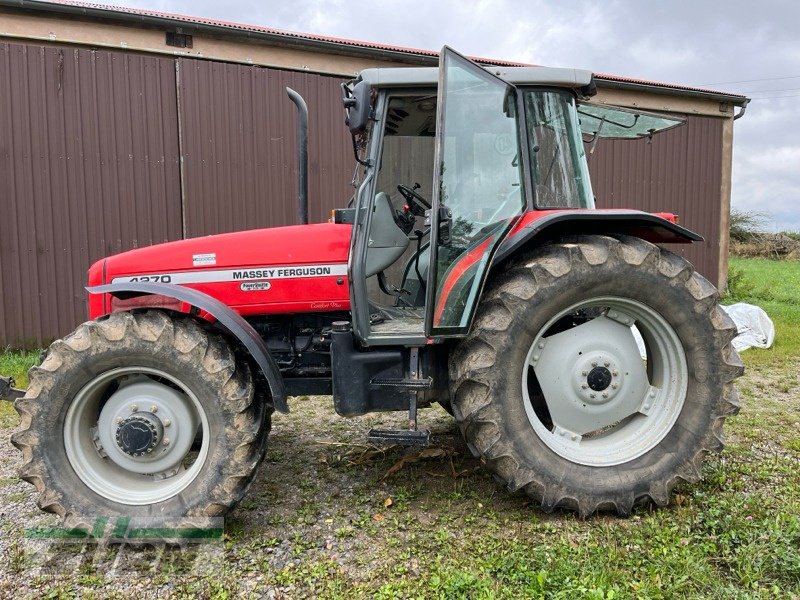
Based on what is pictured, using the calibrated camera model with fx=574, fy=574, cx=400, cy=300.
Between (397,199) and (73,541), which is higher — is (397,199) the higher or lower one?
the higher one

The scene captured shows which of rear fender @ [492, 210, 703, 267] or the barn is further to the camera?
the barn

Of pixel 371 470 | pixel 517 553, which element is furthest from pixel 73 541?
pixel 517 553

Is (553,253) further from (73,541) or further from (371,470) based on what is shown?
(73,541)

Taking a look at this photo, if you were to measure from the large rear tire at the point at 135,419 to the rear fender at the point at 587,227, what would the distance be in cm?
146

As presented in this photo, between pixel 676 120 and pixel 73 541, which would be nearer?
pixel 73 541

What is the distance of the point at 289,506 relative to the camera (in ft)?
10.0

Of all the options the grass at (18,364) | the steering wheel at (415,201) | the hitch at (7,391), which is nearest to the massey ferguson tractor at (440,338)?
the steering wheel at (415,201)

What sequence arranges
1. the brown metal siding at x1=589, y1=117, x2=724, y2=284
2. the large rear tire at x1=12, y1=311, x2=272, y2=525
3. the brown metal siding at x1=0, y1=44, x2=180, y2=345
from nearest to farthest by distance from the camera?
the large rear tire at x1=12, y1=311, x2=272, y2=525, the brown metal siding at x1=0, y1=44, x2=180, y2=345, the brown metal siding at x1=589, y1=117, x2=724, y2=284

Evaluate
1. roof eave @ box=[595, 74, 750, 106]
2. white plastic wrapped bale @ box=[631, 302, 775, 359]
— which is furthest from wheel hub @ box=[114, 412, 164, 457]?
roof eave @ box=[595, 74, 750, 106]

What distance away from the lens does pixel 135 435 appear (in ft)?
8.82

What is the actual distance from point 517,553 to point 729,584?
83cm

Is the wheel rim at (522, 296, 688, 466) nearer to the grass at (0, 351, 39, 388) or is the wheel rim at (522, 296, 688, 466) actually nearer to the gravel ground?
the gravel ground

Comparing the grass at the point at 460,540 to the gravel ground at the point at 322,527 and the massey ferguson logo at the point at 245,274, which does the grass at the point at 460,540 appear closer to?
the gravel ground at the point at 322,527

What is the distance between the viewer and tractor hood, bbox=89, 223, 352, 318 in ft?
9.85
